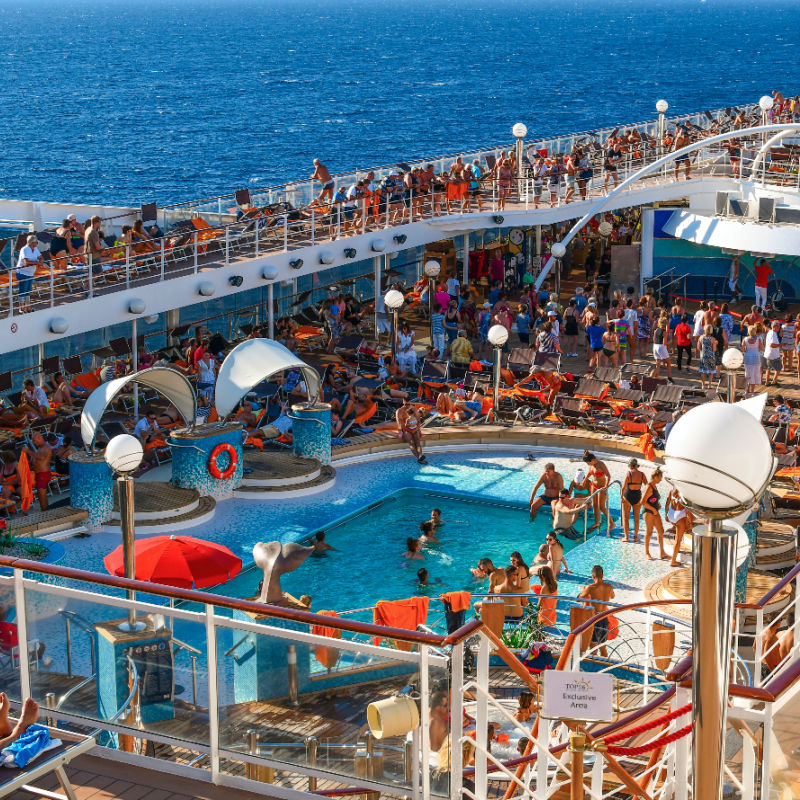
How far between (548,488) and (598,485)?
0.64m

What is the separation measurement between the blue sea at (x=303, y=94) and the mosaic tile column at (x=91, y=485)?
46.6 m

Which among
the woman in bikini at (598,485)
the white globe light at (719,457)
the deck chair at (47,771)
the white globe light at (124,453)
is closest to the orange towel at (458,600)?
the white globe light at (124,453)

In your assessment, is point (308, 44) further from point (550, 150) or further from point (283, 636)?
point (283, 636)

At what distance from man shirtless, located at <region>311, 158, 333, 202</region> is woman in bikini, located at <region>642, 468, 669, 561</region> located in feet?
37.4

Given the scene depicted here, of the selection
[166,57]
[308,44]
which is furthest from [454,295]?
[308,44]

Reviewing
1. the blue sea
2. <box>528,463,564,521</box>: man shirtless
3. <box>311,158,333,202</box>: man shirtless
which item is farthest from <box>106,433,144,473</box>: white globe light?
the blue sea

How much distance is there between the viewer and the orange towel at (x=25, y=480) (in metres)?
16.8

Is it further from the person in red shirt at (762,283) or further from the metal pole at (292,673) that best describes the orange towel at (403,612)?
the person in red shirt at (762,283)

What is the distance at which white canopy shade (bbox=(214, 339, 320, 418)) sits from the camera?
724 inches

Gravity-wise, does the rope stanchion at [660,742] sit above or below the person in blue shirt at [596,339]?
above

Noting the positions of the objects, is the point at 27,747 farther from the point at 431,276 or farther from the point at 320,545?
the point at 431,276

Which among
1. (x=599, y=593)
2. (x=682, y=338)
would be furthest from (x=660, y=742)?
(x=682, y=338)

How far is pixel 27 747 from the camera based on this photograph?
20.4 feet

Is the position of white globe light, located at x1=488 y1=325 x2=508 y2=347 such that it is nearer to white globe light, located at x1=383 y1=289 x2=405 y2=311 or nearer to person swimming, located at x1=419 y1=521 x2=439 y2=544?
white globe light, located at x1=383 y1=289 x2=405 y2=311
